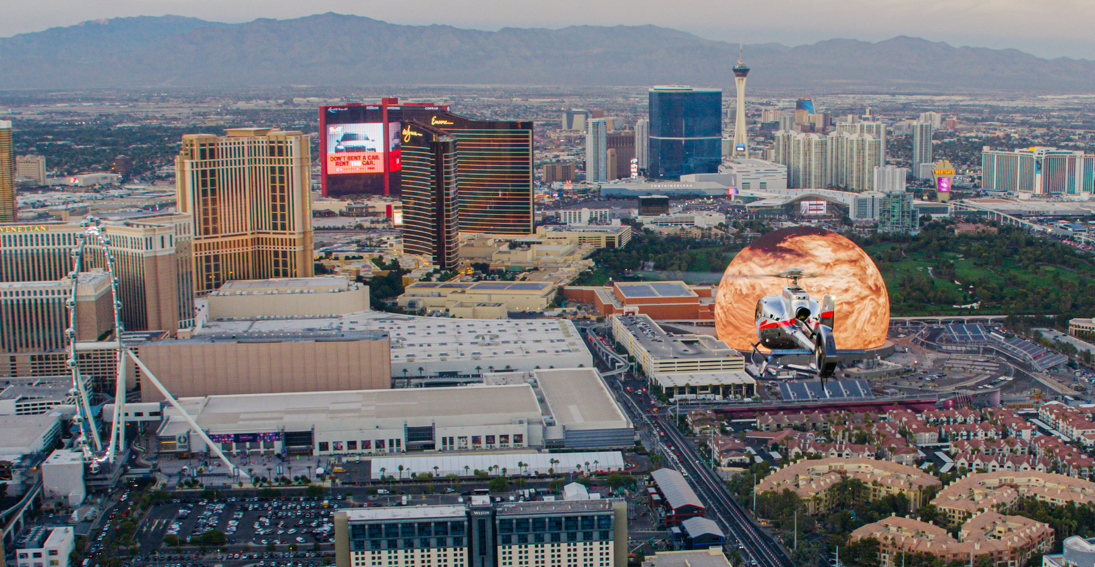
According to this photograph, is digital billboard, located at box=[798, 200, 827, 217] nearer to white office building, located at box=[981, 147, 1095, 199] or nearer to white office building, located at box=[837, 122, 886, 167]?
white office building, located at box=[837, 122, 886, 167]

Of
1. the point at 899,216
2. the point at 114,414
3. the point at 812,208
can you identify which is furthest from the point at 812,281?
the point at 812,208

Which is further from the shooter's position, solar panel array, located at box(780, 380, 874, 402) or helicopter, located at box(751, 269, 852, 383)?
solar panel array, located at box(780, 380, 874, 402)

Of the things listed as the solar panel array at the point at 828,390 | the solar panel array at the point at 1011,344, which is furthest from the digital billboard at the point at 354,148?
the solar panel array at the point at 828,390

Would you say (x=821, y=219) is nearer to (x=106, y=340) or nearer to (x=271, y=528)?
(x=106, y=340)

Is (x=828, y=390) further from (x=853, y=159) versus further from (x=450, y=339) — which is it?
(x=853, y=159)

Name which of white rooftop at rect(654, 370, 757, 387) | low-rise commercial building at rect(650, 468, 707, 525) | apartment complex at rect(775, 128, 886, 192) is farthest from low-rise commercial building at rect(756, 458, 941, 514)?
apartment complex at rect(775, 128, 886, 192)

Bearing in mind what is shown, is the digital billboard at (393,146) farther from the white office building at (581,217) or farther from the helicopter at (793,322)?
the helicopter at (793,322)

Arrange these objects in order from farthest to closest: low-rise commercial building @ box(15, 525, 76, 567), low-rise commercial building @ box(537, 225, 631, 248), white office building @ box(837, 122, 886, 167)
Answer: white office building @ box(837, 122, 886, 167)
low-rise commercial building @ box(537, 225, 631, 248)
low-rise commercial building @ box(15, 525, 76, 567)
